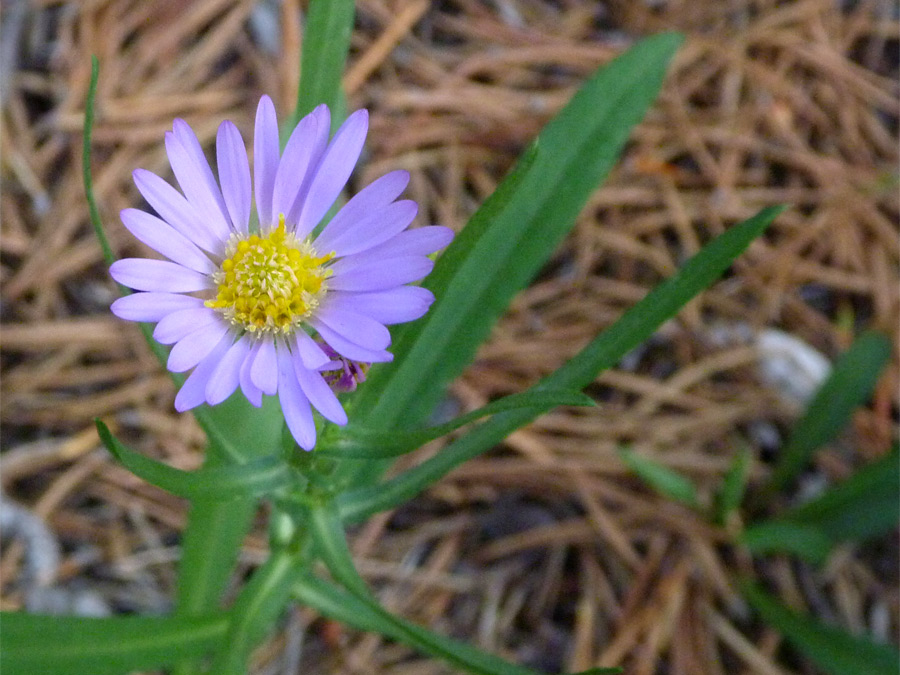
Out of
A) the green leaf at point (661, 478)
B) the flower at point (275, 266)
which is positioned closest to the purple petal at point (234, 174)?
the flower at point (275, 266)

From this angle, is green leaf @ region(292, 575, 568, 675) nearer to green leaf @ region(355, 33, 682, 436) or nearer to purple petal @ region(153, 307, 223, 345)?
green leaf @ region(355, 33, 682, 436)

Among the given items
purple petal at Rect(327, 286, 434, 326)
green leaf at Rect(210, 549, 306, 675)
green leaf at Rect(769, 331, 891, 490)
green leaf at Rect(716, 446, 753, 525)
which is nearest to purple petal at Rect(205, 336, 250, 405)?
purple petal at Rect(327, 286, 434, 326)

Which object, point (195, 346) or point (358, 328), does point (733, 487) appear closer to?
point (358, 328)

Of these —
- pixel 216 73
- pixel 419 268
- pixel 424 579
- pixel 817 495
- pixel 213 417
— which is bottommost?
pixel 817 495

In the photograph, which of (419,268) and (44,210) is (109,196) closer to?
(44,210)

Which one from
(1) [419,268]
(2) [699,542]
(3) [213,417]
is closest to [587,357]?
(1) [419,268]

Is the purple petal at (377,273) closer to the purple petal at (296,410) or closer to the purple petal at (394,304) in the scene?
the purple petal at (394,304)

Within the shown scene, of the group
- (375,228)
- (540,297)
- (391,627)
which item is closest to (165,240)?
(375,228)

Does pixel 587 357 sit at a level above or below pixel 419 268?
below
